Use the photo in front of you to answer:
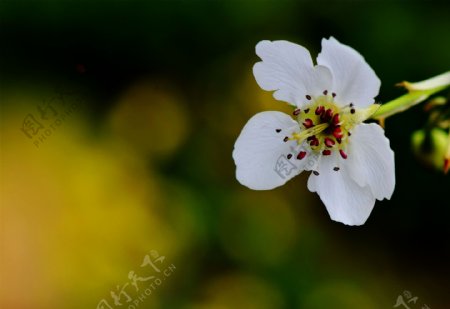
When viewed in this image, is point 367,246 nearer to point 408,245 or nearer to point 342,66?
point 408,245

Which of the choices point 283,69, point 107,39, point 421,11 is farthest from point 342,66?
point 107,39

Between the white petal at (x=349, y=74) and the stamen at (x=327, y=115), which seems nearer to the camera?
the white petal at (x=349, y=74)

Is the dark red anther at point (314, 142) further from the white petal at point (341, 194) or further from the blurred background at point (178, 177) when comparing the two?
the blurred background at point (178, 177)

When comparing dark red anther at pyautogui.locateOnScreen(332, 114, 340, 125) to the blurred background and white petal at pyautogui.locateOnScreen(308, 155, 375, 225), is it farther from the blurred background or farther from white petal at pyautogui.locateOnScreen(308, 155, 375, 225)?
the blurred background

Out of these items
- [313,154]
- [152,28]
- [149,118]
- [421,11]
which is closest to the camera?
[313,154]

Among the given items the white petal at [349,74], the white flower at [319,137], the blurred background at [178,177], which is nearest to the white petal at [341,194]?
the white flower at [319,137]

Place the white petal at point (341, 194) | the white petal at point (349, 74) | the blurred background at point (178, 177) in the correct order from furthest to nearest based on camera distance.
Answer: the blurred background at point (178, 177) < the white petal at point (341, 194) < the white petal at point (349, 74)
